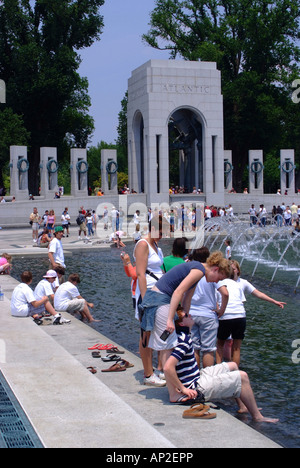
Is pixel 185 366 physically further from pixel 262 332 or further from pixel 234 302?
pixel 262 332

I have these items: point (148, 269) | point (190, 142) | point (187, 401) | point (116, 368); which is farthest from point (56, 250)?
point (190, 142)

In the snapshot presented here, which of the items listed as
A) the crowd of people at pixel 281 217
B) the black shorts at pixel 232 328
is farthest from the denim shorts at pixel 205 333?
the crowd of people at pixel 281 217

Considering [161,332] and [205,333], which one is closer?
[161,332]

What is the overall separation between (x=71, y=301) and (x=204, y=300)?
4.81 m

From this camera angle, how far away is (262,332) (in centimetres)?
1078

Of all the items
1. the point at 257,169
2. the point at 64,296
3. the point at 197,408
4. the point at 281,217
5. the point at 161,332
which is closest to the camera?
the point at 197,408

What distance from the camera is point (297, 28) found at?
6256 centimetres

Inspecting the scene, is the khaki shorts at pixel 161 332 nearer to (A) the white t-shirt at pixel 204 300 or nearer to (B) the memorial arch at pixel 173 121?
(A) the white t-shirt at pixel 204 300

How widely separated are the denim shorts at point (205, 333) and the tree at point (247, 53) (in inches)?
2114

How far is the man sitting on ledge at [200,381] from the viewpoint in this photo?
255 inches

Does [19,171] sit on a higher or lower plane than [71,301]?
higher

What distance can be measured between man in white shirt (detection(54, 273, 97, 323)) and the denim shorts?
4.56 m
